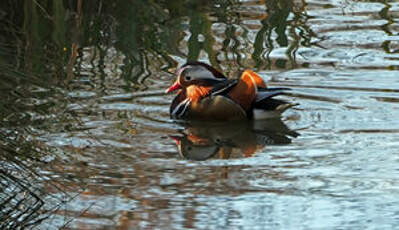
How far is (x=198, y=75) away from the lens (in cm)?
877

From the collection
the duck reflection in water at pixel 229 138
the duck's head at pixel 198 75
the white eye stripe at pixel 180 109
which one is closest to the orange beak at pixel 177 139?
the duck reflection in water at pixel 229 138

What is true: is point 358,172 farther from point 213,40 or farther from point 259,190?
point 213,40

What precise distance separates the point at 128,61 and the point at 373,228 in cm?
522

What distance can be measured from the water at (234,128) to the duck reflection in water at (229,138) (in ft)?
0.05

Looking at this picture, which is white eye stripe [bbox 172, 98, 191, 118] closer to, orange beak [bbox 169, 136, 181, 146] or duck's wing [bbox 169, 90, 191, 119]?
duck's wing [bbox 169, 90, 191, 119]

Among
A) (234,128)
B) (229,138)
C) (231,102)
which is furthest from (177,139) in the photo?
(231,102)

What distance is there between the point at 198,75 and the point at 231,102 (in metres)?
0.51

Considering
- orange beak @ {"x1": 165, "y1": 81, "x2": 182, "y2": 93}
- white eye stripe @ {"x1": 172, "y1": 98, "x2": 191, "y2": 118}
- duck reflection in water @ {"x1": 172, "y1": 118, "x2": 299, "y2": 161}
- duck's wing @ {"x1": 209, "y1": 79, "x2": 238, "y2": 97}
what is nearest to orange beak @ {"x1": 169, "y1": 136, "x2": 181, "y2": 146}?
duck reflection in water @ {"x1": 172, "y1": 118, "x2": 299, "y2": 161}

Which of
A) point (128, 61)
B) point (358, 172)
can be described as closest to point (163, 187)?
point (358, 172)

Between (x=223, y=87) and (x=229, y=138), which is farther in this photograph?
(x=223, y=87)

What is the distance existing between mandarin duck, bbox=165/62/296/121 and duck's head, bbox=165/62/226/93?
3 cm

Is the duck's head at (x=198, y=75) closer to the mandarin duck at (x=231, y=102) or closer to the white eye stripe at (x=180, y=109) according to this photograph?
the mandarin duck at (x=231, y=102)

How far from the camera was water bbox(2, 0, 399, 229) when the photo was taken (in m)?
5.77

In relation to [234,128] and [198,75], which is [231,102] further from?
[198,75]
